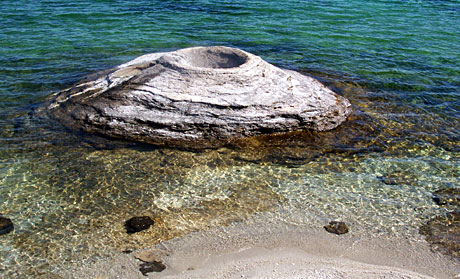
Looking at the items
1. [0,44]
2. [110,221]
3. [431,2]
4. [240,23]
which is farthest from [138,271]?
[431,2]

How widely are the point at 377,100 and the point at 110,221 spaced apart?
8.36 meters

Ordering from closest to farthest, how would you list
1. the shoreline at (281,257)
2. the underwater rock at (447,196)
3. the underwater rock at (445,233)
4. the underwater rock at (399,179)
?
the shoreline at (281,257) < the underwater rock at (445,233) < the underwater rock at (447,196) < the underwater rock at (399,179)

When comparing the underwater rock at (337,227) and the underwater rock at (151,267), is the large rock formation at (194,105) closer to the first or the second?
the underwater rock at (337,227)

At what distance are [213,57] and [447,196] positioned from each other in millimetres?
6347

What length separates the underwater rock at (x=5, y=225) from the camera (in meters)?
6.63

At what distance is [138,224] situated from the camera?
269 inches

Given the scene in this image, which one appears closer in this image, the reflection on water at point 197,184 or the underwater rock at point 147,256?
the underwater rock at point 147,256

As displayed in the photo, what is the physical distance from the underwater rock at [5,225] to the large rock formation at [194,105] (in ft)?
9.92

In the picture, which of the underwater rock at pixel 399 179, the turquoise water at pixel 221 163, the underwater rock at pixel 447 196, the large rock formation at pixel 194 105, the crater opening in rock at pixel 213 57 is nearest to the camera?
the turquoise water at pixel 221 163

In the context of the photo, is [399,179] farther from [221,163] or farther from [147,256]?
[147,256]

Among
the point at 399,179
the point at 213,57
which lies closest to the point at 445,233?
the point at 399,179

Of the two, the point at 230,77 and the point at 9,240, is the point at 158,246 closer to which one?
the point at 9,240

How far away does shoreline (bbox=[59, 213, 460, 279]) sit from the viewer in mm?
5883

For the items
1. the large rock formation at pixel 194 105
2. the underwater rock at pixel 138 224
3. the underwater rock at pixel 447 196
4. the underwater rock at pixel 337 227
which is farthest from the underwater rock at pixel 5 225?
the underwater rock at pixel 447 196
